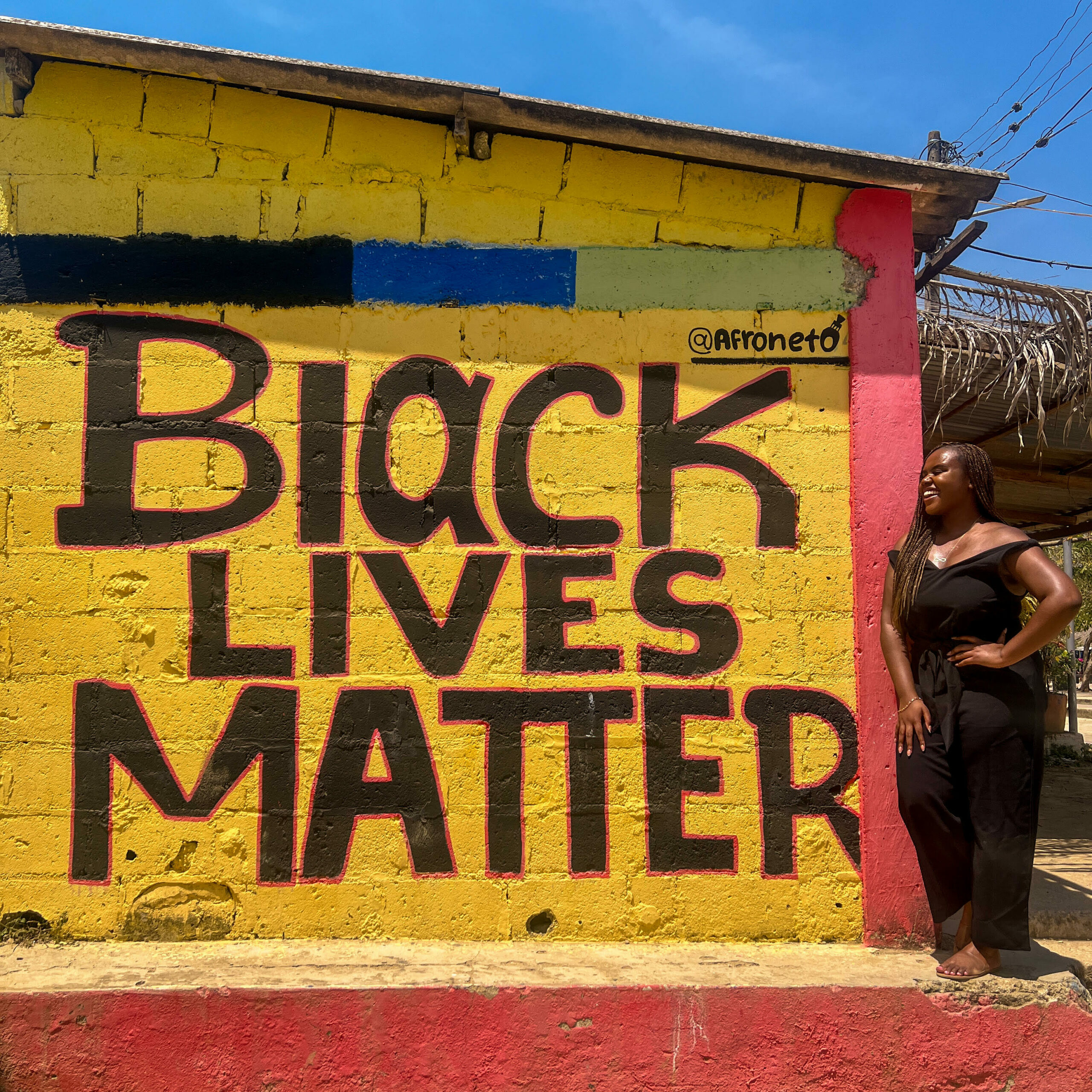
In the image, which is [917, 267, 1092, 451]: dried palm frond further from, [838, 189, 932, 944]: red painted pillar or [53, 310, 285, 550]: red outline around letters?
[53, 310, 285, 550]: red outline around letters

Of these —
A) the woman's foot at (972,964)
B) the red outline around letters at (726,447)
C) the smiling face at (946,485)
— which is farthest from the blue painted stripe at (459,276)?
the woman's foot at (972,964)

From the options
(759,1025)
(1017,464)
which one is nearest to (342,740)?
(759,1025)

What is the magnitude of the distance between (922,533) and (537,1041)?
7.44 feet

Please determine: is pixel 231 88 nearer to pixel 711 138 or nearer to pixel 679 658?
pixel 711 138

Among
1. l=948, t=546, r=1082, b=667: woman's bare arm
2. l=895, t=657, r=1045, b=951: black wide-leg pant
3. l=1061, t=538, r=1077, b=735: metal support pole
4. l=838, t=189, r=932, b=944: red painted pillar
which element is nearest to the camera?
l=948, t=546, r=1082, b=667: woman's bare arm

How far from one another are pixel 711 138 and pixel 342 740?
2.76 meters

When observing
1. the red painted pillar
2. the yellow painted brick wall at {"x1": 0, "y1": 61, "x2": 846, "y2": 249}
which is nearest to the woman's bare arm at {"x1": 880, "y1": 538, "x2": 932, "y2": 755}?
the red painted pillar

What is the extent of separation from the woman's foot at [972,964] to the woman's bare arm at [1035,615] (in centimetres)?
100

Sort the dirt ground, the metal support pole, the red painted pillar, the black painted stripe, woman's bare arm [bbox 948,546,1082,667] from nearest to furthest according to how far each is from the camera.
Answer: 1. woman's bare arm [bbox 948,546,1082,667]
2. the red painted pillar
3. the black painted stripe
4. the dirt ground
5. the metal support pole

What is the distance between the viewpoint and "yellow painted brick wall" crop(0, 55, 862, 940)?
339 cm

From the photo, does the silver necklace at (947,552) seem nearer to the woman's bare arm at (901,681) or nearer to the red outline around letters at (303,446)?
the woman's bare arm at (901,681)

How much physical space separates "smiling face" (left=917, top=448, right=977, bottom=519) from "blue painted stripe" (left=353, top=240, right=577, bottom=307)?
1.54 m

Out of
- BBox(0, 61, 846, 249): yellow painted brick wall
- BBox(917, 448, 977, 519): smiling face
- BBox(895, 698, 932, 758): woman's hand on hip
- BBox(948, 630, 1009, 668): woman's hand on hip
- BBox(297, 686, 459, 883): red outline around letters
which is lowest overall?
BBox(297, 686, 459, 883): red outline around letters

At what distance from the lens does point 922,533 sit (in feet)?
10.8
